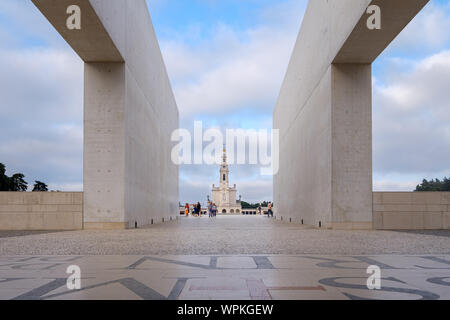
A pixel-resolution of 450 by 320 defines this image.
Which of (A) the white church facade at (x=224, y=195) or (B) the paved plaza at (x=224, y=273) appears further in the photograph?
(A) the white church facade at (x=224, y=195)

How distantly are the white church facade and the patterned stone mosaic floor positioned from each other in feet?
379

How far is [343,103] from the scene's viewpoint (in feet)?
49.5

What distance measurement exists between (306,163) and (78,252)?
48.6ft

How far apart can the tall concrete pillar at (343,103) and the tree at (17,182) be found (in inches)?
1389

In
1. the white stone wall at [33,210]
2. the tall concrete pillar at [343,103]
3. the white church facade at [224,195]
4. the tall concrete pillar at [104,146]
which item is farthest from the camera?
the white church facade at [224,195]

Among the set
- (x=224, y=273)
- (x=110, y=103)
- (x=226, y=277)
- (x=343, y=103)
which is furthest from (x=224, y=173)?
(x=226, y=277)

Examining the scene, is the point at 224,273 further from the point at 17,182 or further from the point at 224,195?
the point at 224,195

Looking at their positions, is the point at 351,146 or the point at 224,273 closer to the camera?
the point at 224,273

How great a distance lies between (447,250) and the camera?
26.1ft

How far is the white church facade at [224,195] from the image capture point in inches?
4835

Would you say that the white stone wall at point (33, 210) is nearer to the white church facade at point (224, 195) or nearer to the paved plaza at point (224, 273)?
the paved plaza at point (224, 273)

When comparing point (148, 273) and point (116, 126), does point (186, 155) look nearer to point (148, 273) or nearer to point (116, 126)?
point (116, 126)

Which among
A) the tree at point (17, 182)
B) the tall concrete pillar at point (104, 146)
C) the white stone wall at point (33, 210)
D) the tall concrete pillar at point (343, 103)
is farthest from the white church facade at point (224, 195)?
the tall concrete pillar at point (104, 146)

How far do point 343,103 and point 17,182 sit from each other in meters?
40.0
